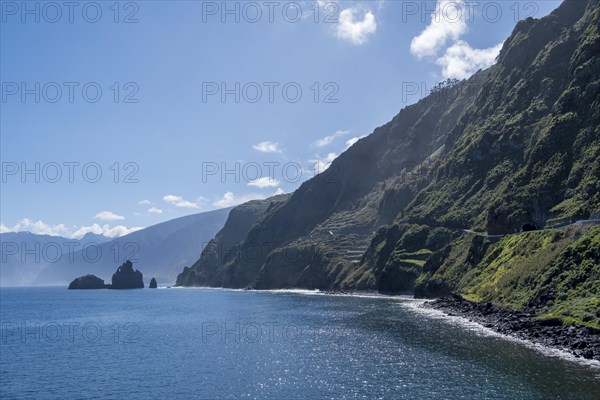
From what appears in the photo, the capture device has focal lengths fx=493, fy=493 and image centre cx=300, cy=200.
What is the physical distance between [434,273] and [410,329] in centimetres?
7905

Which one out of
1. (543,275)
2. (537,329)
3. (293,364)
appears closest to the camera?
(293,364)

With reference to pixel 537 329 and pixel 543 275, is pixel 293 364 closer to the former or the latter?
pixel 537 329

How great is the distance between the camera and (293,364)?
242 ft

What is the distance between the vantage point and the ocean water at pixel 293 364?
57.7m

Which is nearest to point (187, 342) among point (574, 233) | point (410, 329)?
point (410, 329)

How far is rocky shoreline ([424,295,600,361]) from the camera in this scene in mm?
70625

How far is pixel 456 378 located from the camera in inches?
2402

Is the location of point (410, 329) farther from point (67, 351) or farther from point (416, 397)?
point (67, 351)

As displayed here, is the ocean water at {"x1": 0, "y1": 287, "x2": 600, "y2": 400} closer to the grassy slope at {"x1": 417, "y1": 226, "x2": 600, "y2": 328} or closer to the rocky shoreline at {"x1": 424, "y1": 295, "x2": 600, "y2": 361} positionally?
the rocky shoreline at {"x1": 424, "y1": 295, "x2": 600, "y2": 361}

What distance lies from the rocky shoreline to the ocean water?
15.0 ft

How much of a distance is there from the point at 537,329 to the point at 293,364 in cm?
4366

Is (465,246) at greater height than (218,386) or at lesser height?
greater

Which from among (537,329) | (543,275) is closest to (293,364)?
(537,329)

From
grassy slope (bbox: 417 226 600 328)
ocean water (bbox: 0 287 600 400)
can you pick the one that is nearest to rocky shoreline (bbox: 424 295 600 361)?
grassy slope (bbox: 417 226 600 328)
